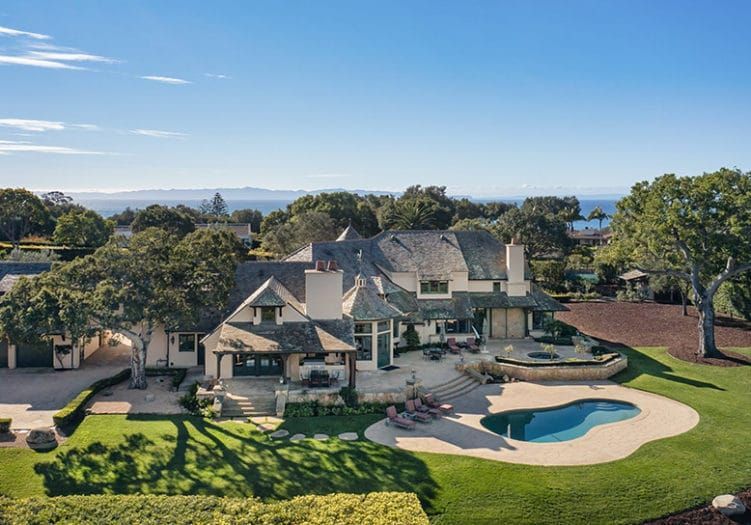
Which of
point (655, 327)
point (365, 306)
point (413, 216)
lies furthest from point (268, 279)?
point (413, 216)

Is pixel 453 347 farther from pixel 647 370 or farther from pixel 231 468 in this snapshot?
pixel 231 468

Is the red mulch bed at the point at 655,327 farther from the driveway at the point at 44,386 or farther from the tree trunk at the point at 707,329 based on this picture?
the driveway at the point at 44,386

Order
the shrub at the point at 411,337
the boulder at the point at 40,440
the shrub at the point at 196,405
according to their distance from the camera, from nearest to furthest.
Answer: the boulder at the point at 40,440 < the shrub at the point at 196,405 < the shrub at the point at 411,337

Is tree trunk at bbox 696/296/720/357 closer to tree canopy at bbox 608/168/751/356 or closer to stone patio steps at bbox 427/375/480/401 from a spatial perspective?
tree canopy at bbox 608/168/751/356

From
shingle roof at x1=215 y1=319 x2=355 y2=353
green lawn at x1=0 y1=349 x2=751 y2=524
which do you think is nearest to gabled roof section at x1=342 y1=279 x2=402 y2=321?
shingle roof at x1=215 y1=319 x2=355 y2=353

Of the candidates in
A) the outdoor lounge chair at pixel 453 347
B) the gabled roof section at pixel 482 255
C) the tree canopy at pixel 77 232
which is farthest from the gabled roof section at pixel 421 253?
the tree canopy at pixel 77 232

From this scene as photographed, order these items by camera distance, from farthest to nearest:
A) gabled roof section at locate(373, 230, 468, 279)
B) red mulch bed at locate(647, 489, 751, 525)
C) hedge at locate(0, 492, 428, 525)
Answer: gabled roof section at locate(373, 230, 468, 279) < red mulch bed at locate(647, 489, 751, 525) < hedge at locate(0, 492, 428, 525)
